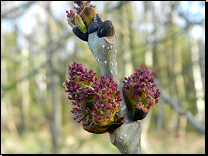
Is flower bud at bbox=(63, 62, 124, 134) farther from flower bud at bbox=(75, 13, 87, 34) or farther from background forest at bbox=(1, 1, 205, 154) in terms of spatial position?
background forest at bbox=(1, 1, 205, 154)

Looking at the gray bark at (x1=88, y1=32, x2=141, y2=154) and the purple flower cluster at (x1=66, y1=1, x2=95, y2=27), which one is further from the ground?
the purple flower cluster at (x1=66, y1=1, x2=95, y2=27)

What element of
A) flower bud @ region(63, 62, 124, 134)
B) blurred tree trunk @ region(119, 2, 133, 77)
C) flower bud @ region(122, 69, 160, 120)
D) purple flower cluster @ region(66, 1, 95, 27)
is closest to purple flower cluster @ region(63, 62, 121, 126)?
flower bud @ region(63, 62, 124, 134)

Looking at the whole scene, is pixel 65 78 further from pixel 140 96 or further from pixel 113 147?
pixel 140 96

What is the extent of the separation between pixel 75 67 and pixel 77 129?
9734mm

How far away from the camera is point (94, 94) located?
76 centimetres

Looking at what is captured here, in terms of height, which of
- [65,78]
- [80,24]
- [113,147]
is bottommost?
[113,147]

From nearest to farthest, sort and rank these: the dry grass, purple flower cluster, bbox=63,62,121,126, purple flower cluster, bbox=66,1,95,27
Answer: purple flower cluster, bbox=63,62,121,126 → purple flower cluster, bbox=66,1,95,27 → the dry grass

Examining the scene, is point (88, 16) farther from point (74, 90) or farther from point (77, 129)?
point (77, 129)

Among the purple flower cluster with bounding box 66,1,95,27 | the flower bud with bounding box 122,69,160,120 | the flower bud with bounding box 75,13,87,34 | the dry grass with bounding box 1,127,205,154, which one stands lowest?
the dry grass with bounding box 1,127,205,154

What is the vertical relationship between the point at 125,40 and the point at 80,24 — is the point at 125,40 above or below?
below

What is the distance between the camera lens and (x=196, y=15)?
2.62 metres

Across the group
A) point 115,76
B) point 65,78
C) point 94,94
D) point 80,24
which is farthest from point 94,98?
point 65,78

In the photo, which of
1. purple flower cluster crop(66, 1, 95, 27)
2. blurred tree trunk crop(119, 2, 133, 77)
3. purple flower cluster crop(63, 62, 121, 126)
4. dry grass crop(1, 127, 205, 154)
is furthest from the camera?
dry grass crop(1, 127, 205, 154)

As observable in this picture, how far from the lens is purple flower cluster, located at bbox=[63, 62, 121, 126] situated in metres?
0.73
